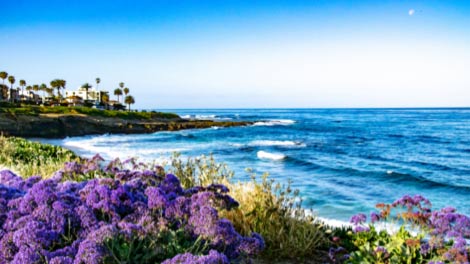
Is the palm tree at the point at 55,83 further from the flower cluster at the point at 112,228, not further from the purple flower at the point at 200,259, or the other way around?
the purple flower at the point at 200,259

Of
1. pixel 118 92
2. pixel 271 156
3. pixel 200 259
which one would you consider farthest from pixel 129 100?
pixel 200 259

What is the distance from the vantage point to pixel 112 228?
10.4 ft

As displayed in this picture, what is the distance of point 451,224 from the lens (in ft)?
16.3

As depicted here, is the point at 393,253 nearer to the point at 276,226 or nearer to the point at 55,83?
the point at 276,226

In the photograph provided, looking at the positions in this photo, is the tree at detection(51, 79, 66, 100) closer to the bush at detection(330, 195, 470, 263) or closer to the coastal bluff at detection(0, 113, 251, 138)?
the coastal bluff at detection(0, 113, 251, 138)

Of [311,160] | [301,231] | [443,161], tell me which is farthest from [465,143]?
[301,231]

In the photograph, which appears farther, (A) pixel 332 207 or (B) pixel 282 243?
(A) pixel 332 207

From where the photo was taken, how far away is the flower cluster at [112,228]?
2.98 metres

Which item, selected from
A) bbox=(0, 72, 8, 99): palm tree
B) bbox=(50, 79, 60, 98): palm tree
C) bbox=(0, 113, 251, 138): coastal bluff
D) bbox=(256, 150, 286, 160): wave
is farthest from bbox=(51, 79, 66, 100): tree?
bbox=(256, 150, 286, 160): wave

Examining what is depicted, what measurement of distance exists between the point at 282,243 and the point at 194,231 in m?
2.82

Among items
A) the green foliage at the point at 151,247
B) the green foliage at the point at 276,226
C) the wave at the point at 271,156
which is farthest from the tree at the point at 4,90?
the green foliage at the point at 151,247

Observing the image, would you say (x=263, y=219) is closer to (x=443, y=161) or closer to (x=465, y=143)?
(x=443, y=161)

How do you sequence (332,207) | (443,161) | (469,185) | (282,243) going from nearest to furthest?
(282,243)
(332,207)
(469,185)
(443,161)

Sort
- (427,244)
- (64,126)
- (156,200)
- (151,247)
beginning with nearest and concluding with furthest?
(151,247) < (156,200) < (427,244) < (64,126)
